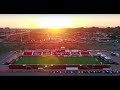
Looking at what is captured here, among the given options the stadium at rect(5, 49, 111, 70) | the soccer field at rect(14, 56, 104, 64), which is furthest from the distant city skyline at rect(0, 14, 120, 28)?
the soccer field at rect(14, 56, 104, 64)

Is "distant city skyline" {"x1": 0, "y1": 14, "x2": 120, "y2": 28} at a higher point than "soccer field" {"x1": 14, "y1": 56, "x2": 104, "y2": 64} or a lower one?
higher

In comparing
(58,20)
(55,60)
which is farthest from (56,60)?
(58,20)

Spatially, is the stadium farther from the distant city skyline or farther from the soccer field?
the distant city skyline

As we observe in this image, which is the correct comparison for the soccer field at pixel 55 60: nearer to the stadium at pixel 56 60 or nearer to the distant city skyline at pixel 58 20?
the stadium at pixel 56 60

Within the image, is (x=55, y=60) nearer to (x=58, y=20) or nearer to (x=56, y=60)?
(x=56, y=60)

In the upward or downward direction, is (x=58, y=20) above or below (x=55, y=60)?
above
